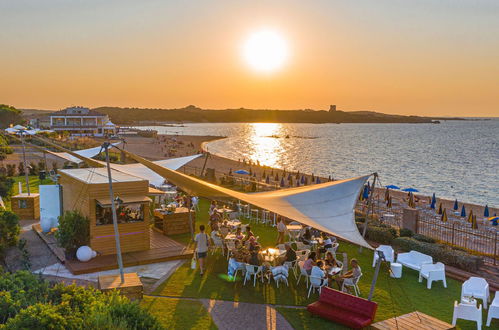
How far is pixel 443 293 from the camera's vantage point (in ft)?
36.9

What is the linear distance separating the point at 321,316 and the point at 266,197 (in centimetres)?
354

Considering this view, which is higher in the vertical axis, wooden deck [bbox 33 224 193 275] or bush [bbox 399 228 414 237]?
bush [bbox 399 228 414 237]

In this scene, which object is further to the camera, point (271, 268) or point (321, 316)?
point (271, 268)

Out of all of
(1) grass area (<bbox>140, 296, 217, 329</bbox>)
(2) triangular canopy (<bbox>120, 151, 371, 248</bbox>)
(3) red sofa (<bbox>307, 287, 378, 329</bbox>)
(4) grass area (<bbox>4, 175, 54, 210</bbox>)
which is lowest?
(4) grass area (<bbox>4, 175, 54, 210</bbox>)

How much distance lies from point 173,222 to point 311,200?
259 inches

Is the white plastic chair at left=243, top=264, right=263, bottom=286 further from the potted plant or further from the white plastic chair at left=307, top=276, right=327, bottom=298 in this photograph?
the potted plant

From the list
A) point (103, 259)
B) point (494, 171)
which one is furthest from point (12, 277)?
point (494, 171)

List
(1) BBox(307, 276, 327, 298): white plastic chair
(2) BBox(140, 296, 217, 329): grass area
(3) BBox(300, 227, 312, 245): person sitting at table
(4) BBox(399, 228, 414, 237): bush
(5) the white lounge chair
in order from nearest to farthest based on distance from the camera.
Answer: (2) BBox(140, 296, 217, 329): grass area < (1) BBox(307, 276, 327, 298): white plastic chair < (5) the white lounge chair < (3) BBox(300, 227, 312, 245): person sitting at table < (4) BBox(399, 228, 414, 237): bush

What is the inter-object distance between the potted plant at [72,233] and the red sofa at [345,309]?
23.3 ft

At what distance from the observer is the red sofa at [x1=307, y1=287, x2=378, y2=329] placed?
873 cm

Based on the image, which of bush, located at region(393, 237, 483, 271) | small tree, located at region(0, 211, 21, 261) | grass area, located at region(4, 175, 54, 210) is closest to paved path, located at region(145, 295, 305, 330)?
bush, located at region(393, 237, 483, 271)

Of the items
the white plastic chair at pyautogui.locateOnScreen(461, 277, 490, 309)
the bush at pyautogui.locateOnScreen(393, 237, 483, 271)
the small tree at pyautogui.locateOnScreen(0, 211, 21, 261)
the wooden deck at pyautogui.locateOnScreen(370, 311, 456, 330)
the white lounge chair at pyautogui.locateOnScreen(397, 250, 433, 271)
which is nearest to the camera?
the wooden deck at pyautogui.locateOnScreen(370, 311, 456, 330)

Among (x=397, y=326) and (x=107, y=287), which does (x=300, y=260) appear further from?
(x=107, y=287)

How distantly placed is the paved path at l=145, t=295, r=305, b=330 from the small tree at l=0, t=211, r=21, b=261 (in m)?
6.25
